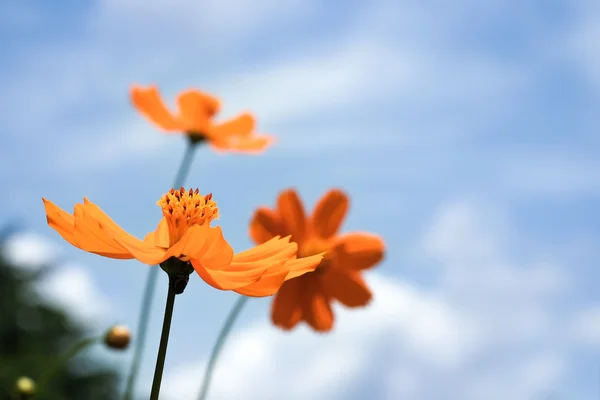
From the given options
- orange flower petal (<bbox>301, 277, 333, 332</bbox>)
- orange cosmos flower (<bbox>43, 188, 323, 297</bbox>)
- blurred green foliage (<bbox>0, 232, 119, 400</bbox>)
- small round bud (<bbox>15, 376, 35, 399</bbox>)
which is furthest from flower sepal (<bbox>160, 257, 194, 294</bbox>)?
blurred green foliage (<bbox>0, 232, 119, 400</bbox>)

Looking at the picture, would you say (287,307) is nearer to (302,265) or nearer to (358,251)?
(358,251)

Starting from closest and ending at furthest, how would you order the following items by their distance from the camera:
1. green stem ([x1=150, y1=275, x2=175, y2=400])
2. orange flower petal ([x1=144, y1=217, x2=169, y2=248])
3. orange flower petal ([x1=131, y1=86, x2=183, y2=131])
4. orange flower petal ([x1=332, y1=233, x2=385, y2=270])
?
green stem ([x1=150, y1=275, x2=175, y2=400]), orange flower petal ([x1=144, y1=217, x2=169, y2=248]), orange flower petal ([x1=332, y1=233, x2=385, y2=270]), orange flower petal ([x1=131, y1=86, x2=183, y2=131])

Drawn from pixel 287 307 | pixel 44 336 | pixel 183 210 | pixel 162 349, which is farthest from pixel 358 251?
pixel 44 336

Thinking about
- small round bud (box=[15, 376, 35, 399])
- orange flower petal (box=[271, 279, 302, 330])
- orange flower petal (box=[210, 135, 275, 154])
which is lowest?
small round bud (box=[15, 376, 35, 399])

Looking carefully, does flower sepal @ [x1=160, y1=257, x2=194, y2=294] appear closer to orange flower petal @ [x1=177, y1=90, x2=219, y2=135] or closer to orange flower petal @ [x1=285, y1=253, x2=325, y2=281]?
orange flower petal @ [x1=285, y1=253, x2=325, y2=281]

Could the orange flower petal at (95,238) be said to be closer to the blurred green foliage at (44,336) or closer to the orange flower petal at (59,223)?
the orange flower petal at (59,223)

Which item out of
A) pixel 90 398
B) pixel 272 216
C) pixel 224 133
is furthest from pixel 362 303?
pixel 90 398

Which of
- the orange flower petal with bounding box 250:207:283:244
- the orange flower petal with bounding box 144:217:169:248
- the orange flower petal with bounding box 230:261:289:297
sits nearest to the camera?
the orange flower petal with bounding box 230:261:289:297

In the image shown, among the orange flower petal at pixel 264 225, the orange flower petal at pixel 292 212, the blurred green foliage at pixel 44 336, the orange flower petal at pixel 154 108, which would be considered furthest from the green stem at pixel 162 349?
the blurred green foliage at pixel 44 336
